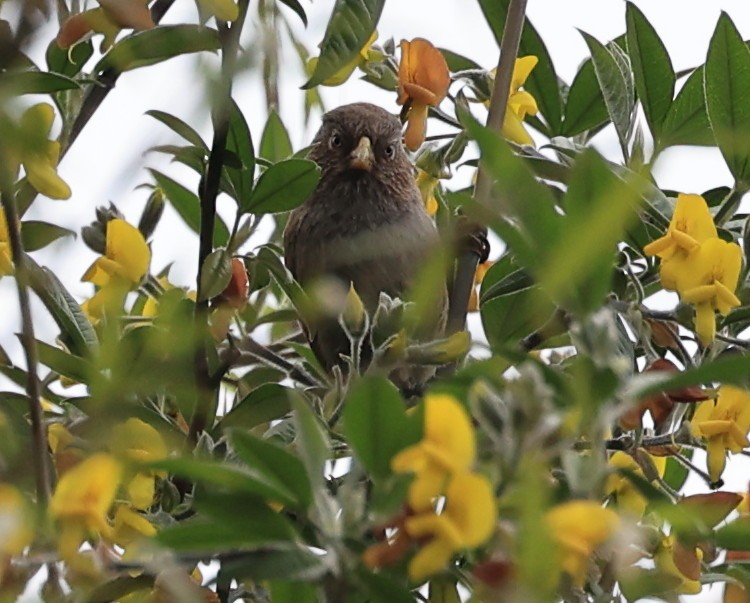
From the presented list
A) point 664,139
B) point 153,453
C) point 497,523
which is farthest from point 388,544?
point 664,139

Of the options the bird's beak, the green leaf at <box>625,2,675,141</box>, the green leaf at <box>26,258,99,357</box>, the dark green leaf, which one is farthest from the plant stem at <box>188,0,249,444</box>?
the bird's beak

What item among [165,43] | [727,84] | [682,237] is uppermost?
[165,43]

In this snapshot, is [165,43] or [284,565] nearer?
[284,565]

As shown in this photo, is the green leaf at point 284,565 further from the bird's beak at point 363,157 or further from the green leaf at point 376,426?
the bird's beak at point 363,157

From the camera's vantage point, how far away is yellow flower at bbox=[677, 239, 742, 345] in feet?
4.06

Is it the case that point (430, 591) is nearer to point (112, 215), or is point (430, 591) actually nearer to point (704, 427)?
point (704, 427)

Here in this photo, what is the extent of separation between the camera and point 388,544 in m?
0.78

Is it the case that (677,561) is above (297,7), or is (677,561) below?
below

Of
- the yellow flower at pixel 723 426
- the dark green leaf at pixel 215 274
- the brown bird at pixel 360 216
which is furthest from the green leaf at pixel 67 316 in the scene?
the brown bird at pixel 360 216

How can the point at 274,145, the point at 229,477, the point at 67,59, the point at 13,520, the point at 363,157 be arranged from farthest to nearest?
the point at 363,157
the point at 274,145
the point at 67,59
the point at 229,477
the point at 13,520

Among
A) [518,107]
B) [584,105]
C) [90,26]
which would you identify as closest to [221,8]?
[90,26]

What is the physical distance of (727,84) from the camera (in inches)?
56.1

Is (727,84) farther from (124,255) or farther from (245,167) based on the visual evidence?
(124,255)

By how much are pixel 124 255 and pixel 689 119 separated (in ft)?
2.39
